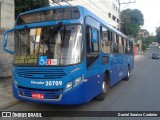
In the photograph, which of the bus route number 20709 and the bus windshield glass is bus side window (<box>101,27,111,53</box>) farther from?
the bus route number 20709

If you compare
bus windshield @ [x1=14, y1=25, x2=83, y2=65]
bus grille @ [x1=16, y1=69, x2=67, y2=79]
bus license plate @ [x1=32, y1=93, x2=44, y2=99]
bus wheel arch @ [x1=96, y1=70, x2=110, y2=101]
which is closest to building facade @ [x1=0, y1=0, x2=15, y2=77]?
bus wheel arch @ [x1=96, y1=70, x2=110, y2=101]

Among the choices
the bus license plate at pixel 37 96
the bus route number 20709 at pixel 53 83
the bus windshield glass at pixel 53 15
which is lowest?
the bus license plate at pixel 37 96

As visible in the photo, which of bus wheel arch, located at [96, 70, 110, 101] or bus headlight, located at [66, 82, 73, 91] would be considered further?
bus wheel arch, located at [96, 70, 110, 101]

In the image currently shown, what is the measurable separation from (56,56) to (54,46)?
28cm

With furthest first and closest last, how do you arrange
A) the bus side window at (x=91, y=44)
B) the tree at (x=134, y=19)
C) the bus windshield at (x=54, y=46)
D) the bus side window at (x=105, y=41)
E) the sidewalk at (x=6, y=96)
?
the tree at (x=134, y=19) < the bus side window at (x=105, y=41) < the sidewalk at (x=6, y=96) < the bus side window at (x=91, y=44) < the bus windshield at (x=54, y=46)

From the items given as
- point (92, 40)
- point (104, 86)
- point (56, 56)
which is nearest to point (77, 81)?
point (56, 56)

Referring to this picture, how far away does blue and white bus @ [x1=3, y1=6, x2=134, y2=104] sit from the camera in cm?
647

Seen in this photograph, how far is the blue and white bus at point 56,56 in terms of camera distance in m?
6.47

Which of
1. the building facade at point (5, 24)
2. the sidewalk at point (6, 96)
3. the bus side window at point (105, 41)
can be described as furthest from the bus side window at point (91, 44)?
the building facade at point (5, 24)

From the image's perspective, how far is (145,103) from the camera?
27.7 ft

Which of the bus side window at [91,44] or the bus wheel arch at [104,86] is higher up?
the bus side window at [91,44]

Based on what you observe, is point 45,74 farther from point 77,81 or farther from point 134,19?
point 134,19

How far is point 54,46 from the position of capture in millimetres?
6582

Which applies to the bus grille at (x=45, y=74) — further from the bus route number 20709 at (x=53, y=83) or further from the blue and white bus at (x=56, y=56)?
the bus route number 20709 at (x=53, y=83)
